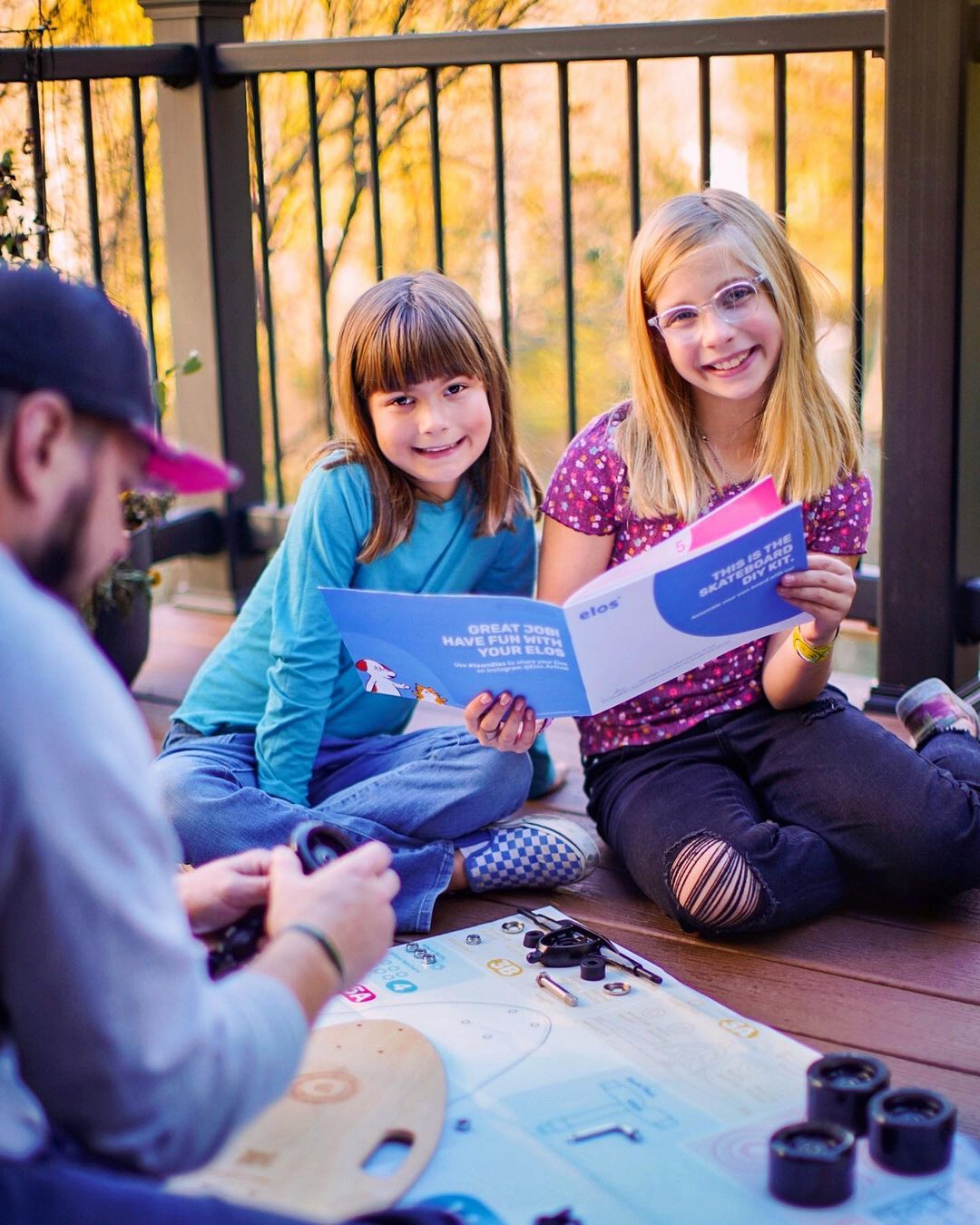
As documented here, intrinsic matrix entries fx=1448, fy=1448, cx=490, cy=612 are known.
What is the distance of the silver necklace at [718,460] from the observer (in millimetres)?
2102

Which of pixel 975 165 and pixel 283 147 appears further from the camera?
pixel 283 147

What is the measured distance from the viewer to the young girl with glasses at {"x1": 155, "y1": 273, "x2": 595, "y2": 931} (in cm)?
202

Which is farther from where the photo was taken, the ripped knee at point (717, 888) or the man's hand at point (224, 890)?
the ripped knee at point (717, 888)

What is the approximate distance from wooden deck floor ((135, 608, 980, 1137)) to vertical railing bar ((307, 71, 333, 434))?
1.59 metres

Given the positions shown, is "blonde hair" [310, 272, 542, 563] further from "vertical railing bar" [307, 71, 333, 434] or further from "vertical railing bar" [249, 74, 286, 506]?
"vertical railing bar" [249, 74, 286, 506]

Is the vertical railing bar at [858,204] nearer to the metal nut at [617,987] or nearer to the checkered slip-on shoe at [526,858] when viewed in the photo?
the checkered slip-on shoe at [526,858]

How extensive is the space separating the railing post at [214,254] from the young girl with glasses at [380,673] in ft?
4.37

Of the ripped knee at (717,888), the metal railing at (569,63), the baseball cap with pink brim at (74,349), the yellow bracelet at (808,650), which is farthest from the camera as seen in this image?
the metal railing at (569,63)

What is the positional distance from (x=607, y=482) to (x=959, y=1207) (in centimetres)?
111

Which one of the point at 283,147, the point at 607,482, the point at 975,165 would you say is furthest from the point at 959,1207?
the point at 283,147

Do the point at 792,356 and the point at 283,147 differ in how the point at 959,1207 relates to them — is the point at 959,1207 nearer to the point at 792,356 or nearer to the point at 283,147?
the point at 792,356

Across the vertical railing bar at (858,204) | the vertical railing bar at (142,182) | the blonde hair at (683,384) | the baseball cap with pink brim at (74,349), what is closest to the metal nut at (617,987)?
the blonde hair at (683,384)

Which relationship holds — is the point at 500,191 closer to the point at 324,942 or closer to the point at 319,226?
the point at 319,226

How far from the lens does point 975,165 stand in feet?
8.02
